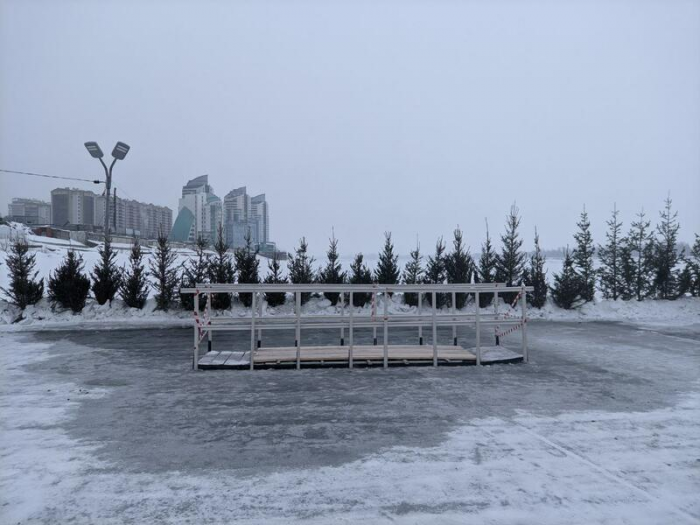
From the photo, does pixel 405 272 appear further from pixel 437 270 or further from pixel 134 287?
pixel 134 287

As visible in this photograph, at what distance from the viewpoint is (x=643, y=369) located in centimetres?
864

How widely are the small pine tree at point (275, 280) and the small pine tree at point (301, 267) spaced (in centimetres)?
46

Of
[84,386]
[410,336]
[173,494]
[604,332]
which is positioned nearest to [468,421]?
[173,494]

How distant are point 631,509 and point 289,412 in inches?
150

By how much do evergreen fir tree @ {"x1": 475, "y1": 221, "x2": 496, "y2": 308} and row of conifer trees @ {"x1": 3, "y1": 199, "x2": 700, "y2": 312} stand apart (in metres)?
0.04

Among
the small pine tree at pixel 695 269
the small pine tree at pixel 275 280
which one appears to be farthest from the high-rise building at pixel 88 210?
the small pine tree at pixel 695 269

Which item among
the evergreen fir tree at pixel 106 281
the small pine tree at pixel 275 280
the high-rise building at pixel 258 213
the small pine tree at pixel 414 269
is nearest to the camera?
the evergreen fir tree at pixel 106 281

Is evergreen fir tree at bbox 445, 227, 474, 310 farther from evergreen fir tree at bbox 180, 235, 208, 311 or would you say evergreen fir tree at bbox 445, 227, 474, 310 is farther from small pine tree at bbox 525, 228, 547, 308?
evergreen fir tree at bbox 180, 235, 208, 311

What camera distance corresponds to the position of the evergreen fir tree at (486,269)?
20656 millimetres

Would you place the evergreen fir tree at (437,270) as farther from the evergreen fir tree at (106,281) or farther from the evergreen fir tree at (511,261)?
the evergreen fir tree at (106,281)

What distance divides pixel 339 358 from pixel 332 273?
10684mm

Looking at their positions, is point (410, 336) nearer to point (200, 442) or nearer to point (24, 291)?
point (200, 442)

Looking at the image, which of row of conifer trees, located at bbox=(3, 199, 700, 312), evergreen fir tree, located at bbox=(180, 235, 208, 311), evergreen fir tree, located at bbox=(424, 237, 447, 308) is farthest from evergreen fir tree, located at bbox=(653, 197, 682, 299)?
evergreen fir tree, located at bbox=(180, 235, 208, 311)

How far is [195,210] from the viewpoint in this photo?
6512 cm
